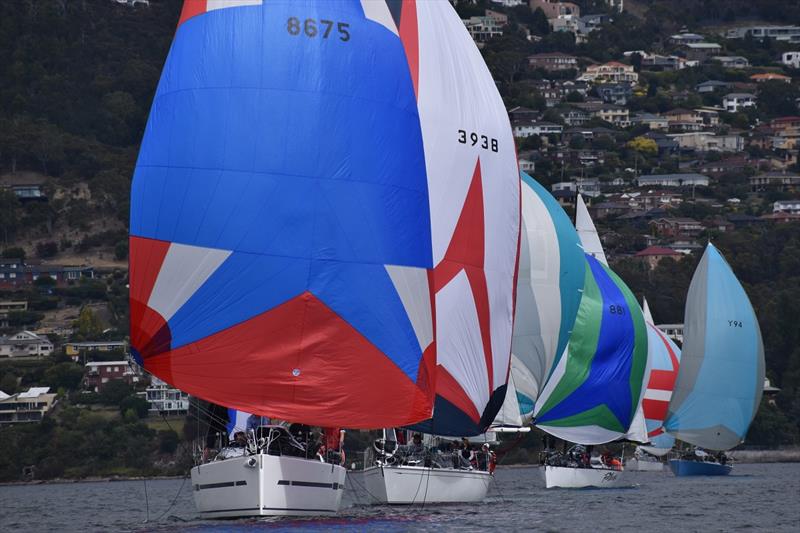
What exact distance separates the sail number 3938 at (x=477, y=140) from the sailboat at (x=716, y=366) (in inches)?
886

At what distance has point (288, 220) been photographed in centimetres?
2717

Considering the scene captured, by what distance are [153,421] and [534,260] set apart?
4548cm

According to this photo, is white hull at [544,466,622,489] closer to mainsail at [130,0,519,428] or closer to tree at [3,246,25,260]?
mainsail at [130,0,519,428]

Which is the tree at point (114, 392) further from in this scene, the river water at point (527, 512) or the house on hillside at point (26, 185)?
the house on hillside at point (26, 185)

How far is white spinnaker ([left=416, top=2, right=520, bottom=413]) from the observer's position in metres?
31.1

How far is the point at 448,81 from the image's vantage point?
3159cm

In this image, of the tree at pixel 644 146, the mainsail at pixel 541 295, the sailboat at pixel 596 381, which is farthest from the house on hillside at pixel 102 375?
the tree at pixel 644 146

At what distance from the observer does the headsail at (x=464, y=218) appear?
31.1m

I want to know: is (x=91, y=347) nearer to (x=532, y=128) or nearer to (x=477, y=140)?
(x=477, y=140)

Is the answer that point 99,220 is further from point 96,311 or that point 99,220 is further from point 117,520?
point 117,520

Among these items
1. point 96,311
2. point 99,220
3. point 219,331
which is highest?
point 99,220

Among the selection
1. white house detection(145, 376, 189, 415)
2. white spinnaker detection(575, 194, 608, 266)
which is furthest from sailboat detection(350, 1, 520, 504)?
white house detection(145, 376, 189, 415)

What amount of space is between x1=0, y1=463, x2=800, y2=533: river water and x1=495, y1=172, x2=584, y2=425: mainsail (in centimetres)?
278

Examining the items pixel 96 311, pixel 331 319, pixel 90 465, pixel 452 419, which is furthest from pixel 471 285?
pixel 96 311
